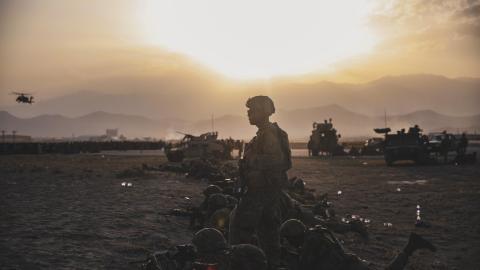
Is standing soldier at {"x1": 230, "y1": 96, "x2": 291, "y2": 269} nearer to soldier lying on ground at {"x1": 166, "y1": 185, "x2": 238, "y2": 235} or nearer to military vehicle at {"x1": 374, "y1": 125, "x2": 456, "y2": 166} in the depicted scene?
soldier lying on ground at {"x1": 166, "y1": 185, "x2": 238, "y2": 235}

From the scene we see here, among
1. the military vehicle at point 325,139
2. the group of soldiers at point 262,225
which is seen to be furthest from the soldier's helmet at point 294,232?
the military vehicle at point 325,139

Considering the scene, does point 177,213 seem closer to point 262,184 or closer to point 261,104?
point 262,184

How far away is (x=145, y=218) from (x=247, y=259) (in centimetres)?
646

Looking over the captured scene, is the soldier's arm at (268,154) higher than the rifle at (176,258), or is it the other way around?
the soldier's arm at (268,154)

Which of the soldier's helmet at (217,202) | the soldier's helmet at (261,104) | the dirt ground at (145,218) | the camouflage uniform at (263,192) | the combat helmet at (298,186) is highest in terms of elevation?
the soldier's helmet at (261,104)

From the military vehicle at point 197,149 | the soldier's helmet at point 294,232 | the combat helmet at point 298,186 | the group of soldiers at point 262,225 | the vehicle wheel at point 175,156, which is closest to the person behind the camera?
the group of soldiers at point 262,225

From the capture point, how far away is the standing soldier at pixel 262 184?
5.76 m

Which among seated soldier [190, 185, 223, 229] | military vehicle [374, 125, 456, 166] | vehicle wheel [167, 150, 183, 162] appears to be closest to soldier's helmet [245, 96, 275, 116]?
seated soldier [190, 185, 223, 229]

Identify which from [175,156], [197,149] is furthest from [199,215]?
[197,149]

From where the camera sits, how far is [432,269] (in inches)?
293

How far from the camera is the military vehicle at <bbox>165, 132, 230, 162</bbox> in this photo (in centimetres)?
3522

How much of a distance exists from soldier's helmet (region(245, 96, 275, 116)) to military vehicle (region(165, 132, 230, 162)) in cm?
2963

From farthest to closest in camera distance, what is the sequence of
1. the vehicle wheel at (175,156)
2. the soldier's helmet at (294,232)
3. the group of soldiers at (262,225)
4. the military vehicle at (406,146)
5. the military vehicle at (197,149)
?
1. the military vehicle at (197,149)
2. the vehicle wheel at (175,156)
3. the military vehicle at (406,146)
4. the soldier's helmet at (294,232)
5. the group of soldiers at (262,225)

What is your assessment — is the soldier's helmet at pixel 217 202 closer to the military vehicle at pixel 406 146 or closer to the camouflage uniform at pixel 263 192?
the camouflage uniform at pixel 263 192
